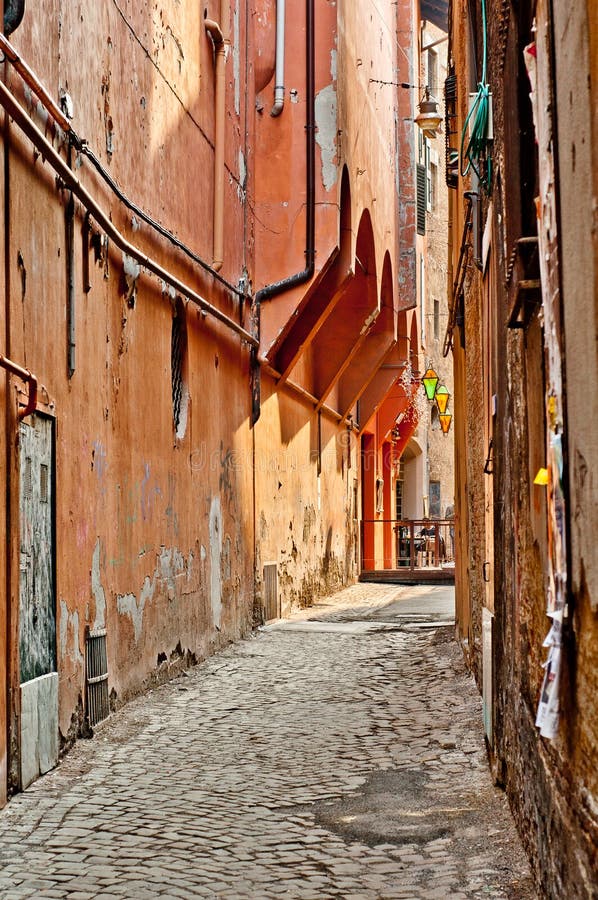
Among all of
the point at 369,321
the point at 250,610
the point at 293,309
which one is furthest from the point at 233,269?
the point at 369,321

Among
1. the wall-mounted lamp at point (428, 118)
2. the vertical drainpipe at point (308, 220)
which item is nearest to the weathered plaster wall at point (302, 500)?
the vertical drainpipe at point (308, 220)

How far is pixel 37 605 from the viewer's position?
275 inches

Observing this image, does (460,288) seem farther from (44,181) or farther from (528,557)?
(528,557)

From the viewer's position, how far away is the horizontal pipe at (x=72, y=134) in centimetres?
634

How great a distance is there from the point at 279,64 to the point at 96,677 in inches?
379

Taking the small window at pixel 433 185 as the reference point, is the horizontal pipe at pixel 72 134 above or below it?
below

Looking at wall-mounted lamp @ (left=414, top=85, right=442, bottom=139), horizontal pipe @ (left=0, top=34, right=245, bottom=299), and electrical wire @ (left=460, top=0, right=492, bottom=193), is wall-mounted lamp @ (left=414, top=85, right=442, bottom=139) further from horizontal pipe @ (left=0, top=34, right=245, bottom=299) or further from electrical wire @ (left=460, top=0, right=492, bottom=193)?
electrical wire @ (left=460, top=0, right=492, bottom=193)

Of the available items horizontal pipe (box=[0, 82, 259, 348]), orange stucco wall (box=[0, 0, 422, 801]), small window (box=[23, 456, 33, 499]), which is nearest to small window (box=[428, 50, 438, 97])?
orange stucco wall (box=[0, 0, 422, 801])

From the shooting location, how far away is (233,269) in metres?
14.1

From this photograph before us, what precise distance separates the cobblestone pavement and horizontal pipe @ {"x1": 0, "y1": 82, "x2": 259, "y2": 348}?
132 inches

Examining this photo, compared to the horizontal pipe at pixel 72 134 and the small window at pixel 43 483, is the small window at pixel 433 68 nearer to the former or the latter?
the horizontal pipe at pixel 72 134

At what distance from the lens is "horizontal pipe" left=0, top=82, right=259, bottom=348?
6416mm

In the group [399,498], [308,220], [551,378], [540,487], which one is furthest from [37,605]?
[399,498]

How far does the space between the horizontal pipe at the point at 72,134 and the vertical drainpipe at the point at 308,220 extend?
127 inches
